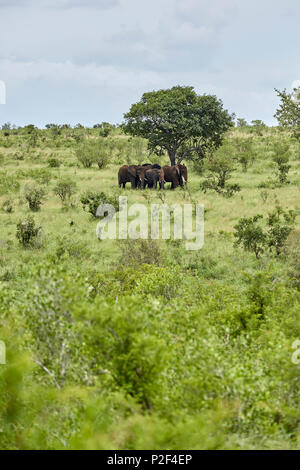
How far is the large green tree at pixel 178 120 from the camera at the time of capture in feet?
111

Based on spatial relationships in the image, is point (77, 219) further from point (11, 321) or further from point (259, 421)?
point (259, 421)

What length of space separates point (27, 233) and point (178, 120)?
58.1 feet

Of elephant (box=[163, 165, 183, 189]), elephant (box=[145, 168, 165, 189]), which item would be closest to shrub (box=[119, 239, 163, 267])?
elephant (box=[145, 168, 165, 189])

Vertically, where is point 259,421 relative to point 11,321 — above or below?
below

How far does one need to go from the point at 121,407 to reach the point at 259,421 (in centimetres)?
149

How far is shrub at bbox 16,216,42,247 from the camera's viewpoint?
18.4 metres

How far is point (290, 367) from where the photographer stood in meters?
6.12

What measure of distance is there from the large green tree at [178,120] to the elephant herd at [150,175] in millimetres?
3797

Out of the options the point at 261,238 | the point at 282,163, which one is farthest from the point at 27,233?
the point at 282,163

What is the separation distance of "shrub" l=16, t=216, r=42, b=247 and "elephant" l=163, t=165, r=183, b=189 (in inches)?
521
